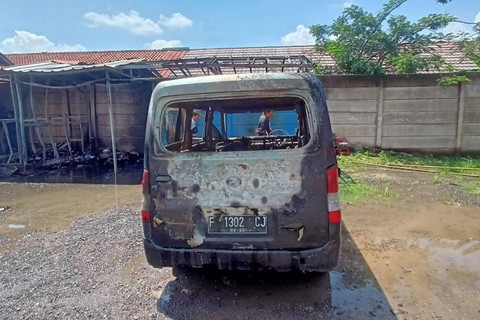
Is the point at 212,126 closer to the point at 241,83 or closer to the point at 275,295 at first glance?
the point at 241,83

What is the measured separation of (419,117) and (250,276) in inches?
273

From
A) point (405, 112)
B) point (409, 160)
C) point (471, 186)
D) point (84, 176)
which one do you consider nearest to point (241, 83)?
point (471, 186)

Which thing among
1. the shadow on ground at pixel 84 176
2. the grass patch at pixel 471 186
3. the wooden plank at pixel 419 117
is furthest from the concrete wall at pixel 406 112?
the shadow on ground at pixel 84 176

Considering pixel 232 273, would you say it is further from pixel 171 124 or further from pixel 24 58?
pixel 24 58

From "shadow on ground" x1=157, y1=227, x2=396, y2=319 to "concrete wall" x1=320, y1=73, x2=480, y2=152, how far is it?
5766 mm

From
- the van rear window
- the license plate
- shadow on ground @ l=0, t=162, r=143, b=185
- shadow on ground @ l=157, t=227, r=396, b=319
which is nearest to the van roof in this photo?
the van rear window

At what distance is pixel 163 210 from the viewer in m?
2.51

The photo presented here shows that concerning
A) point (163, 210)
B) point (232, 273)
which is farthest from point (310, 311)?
point (163, 210)

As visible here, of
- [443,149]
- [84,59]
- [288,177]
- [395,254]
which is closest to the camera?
[288,177]

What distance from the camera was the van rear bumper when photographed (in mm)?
2373

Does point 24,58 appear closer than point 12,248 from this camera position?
No

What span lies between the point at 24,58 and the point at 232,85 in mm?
18347

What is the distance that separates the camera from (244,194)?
240cm

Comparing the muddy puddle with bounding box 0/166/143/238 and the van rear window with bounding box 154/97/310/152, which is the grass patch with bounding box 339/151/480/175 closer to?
the van rear window with bounding box 154/97/310/152
